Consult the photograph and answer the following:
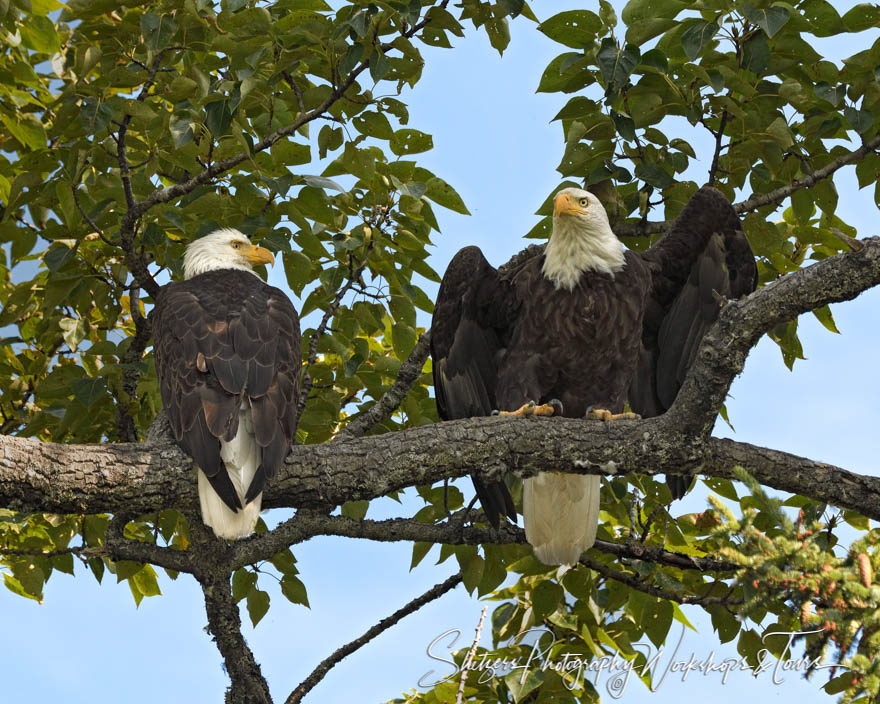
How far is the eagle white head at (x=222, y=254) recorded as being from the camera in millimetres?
6395

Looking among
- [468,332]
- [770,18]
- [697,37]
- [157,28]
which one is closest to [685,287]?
[468,332]

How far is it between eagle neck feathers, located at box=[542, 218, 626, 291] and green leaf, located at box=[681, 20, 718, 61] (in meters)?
1.30

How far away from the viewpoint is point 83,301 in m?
5.92

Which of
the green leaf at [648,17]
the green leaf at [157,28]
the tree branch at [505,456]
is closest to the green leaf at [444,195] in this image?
the green leaf at [648,17]

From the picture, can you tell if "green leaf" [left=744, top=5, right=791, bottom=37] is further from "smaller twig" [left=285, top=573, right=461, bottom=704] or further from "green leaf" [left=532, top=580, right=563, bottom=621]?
"smaller twig" [left=285, top=573, right=461, bottom=704]

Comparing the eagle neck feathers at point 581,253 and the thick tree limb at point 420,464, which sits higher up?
the eagle neck feathers at point 581,253

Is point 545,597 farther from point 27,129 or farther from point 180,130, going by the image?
point 27,129

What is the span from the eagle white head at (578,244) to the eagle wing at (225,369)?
1.64m

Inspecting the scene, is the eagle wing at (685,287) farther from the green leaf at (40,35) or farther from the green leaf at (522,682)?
the green leaf at (40,35)

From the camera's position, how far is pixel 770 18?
4.71 metres

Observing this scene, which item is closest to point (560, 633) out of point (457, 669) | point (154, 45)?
point (457, 669)

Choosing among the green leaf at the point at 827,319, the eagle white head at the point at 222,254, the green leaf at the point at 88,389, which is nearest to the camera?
the green leaf at the point at 88,389

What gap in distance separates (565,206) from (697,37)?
1.29 m

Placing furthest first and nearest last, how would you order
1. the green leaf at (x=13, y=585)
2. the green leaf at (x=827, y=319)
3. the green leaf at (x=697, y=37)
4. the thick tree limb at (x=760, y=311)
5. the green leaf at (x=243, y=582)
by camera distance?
the green leaf at (x=13, y=585) → the green leaf at (x=827, y=319) → the green leaf at (x=243, y=582) → the green leaf at (x=697, y=37) → the thick tree limb at (x=760, y=311)
